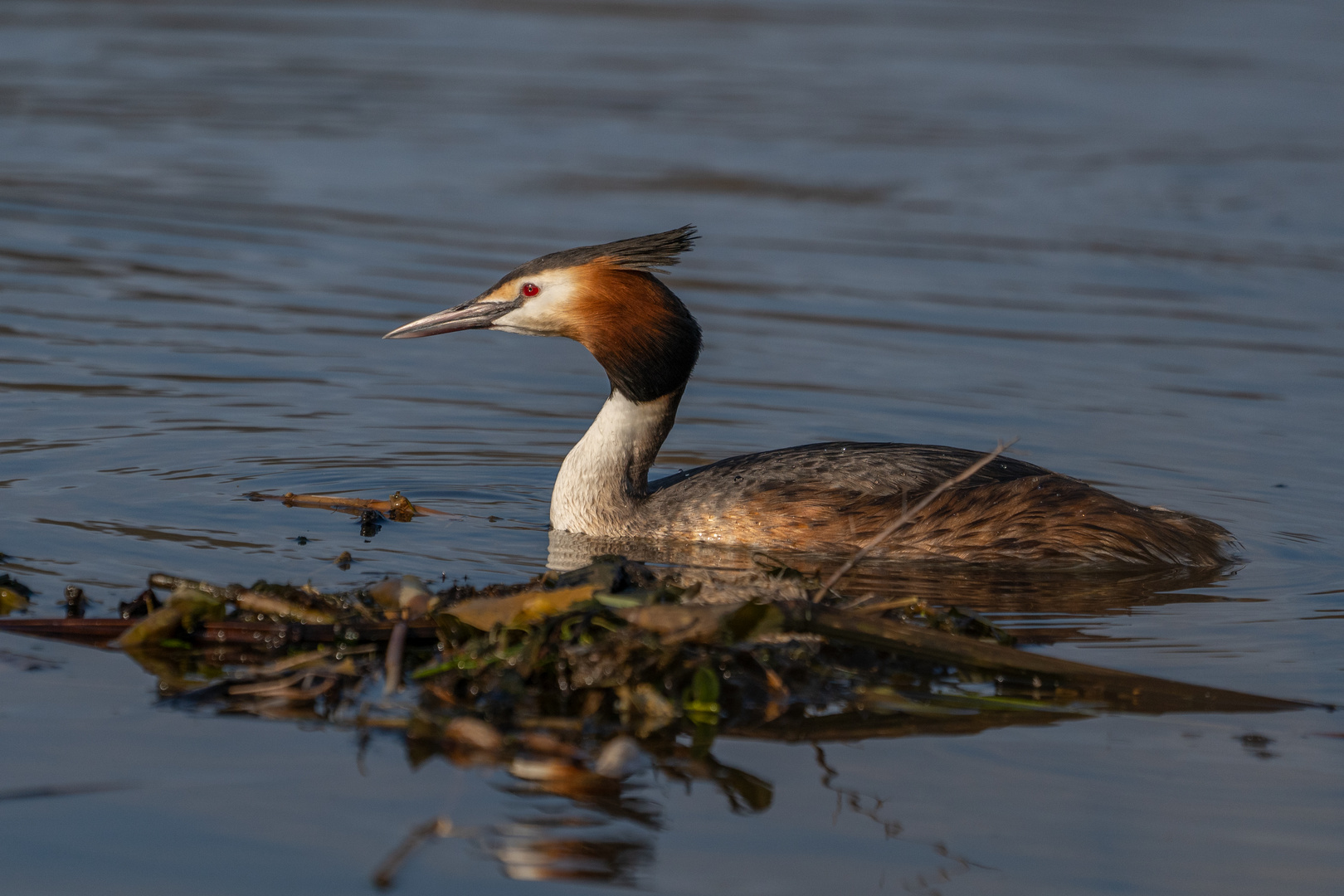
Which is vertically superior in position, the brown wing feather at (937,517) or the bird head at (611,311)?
the bird head at (611,311)

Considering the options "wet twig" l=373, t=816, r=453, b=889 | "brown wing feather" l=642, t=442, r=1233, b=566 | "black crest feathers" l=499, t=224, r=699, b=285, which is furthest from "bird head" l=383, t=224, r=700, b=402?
"wet twig" l=373, t=816, r=453, b=889

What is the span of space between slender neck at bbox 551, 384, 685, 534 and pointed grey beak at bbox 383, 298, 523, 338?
0.64 metres

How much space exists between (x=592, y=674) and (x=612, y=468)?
2.90 m

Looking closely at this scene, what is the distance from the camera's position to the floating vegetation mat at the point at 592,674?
16.0 feet

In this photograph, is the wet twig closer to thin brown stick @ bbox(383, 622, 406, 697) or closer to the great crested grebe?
thin brown stick @ bbox(383, 622, 406, 697)

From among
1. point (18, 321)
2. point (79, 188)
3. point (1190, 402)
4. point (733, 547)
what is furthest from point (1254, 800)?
point (79, 188)

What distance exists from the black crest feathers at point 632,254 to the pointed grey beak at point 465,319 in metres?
0.15

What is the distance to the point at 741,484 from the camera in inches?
305

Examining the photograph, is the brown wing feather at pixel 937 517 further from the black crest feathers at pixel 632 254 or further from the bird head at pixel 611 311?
the black crest feathers at pixel 632 254

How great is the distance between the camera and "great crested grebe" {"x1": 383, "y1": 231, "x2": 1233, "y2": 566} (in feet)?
25.0

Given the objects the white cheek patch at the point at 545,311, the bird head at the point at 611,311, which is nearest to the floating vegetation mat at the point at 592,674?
the bird head at the point at 611,311

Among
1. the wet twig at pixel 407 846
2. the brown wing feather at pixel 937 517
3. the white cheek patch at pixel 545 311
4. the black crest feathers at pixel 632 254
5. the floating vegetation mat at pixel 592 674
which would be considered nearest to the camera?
the wet twig at pixel 407 846

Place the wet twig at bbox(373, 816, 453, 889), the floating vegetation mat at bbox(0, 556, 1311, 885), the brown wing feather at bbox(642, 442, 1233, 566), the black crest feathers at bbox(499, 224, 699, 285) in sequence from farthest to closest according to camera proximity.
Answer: the black crest feathers at bbox(499, 224, 699, 285)
the brown wing feather at bbox(642, 442, 1233, 566)
the floating vegetation mat at bbox(0, 556, 1311, 885)
the wet twig at bbox(373, 816, 453, 889)

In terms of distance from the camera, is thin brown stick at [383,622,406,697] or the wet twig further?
thin brown stick at [383,622,406,697]
